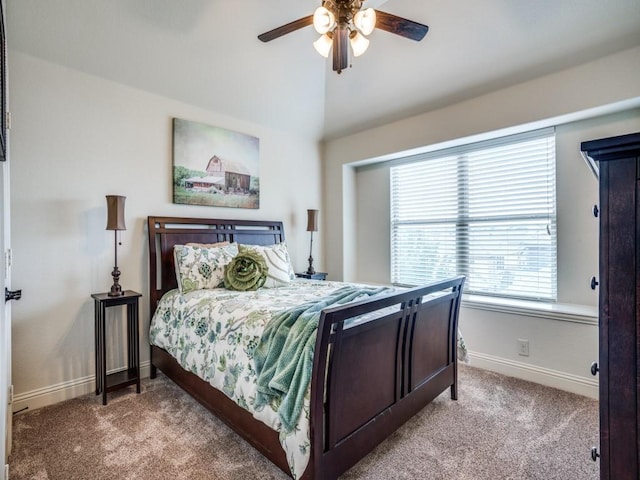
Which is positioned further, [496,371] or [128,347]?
[496,371]

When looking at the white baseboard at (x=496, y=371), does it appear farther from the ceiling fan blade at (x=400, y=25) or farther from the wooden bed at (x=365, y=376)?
the ceiling fan blade at (x=400, y=25)

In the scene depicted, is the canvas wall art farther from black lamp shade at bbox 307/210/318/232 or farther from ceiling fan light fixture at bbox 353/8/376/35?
ceiling fan light fixture at bbox 353/8/376/35

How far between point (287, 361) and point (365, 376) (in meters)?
0.42

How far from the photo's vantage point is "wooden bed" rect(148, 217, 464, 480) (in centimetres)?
141

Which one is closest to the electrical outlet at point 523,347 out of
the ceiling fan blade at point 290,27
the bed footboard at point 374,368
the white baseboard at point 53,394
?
the bed footboard at point 374,368

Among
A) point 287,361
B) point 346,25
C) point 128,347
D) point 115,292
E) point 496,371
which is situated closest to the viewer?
point 287,361

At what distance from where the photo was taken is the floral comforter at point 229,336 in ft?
4.91

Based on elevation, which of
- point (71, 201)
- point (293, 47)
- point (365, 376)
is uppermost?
point (293, 47)

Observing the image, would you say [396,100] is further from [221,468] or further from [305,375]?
[221,468]

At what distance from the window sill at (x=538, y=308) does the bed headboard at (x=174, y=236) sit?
235cm

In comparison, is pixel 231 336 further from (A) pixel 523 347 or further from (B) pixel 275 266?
(A) pixel 523 347

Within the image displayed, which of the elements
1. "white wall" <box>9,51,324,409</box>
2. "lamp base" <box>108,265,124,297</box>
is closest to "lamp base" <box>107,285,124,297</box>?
"lamp base" <box>108,265,124,297</box>

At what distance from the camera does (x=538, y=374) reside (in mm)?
2732

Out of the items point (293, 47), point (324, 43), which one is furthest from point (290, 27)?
point (293, 47)
